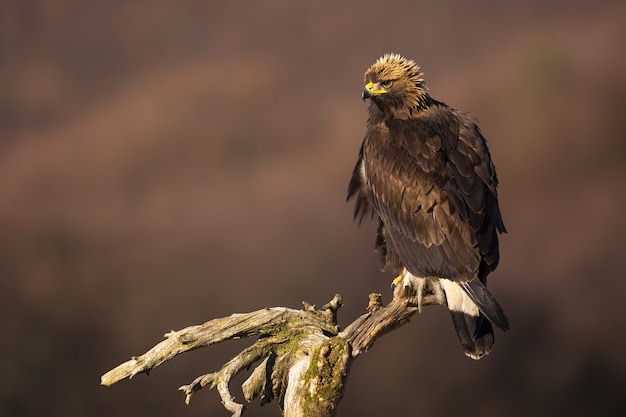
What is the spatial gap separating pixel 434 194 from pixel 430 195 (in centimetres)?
3

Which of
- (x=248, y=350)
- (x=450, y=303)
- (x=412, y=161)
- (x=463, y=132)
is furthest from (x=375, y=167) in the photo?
(x=248, y=350)

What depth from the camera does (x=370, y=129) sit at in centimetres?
599

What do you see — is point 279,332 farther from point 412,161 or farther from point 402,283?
point 412,161

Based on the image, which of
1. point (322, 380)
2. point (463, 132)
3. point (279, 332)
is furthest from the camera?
point (463, 132)

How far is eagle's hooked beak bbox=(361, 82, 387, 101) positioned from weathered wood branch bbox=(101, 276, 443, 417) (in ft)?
4.51

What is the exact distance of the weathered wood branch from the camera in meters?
5.18

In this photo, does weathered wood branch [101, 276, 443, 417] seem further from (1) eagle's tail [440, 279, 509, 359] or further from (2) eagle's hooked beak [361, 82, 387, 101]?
(2) eagle's hooked beak [361, 82, 387, 101]

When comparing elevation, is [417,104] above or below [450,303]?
above

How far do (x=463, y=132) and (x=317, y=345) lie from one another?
1.81 m

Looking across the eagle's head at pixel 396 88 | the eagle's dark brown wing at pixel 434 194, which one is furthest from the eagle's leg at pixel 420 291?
the eagle's head at pixel 396 88

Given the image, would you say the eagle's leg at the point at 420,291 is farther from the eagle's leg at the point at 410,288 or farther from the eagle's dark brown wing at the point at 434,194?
the eagle's dark brown wing at the point at 434,194

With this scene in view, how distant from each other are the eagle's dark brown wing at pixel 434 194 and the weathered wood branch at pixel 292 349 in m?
0.41

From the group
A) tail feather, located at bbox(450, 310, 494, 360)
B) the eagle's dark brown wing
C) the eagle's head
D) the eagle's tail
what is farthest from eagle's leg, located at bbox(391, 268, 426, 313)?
the eagle's head

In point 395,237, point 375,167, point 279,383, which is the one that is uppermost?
point 375,167
